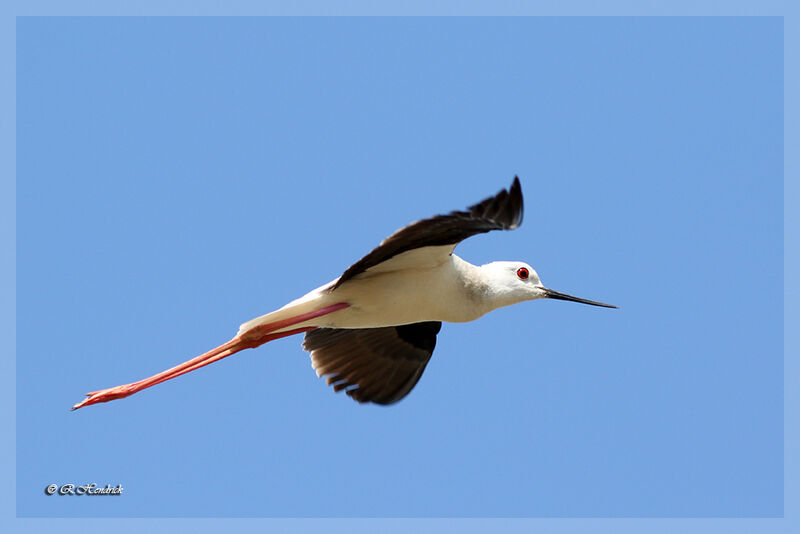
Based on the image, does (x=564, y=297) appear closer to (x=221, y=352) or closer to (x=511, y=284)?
(x=511, y=284)

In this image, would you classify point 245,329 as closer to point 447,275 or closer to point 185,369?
point 185,369

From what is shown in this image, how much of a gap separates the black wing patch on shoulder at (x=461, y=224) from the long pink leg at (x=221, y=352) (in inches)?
34.3

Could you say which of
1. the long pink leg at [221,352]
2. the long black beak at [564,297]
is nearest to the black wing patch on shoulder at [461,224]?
the long pink leg at [221,352]

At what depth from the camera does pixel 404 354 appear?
362 inches

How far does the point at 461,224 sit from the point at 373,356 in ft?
8.37

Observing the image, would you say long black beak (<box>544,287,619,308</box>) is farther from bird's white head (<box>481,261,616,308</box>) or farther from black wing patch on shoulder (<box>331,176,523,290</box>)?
black wing patch on shoulder (<box>331,176,523,290</box>)

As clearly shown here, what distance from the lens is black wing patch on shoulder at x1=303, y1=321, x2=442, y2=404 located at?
913cm

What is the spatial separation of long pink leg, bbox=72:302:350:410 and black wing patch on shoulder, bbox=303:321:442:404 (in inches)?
26.1

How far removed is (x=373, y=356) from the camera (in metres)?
9.17

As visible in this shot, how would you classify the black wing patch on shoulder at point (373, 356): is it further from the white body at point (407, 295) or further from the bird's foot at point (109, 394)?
the bird's foot at point (109, 394)

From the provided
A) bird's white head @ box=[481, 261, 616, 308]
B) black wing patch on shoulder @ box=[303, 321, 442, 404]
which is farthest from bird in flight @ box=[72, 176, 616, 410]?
black wing patch on shoulder @ box=[303, 321, 442, 404]

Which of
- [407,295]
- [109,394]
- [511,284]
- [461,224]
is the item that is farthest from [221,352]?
[461,224]

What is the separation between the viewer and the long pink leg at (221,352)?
323 inches

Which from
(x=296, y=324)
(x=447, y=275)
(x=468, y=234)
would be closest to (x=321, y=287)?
(x=296, y=324)
